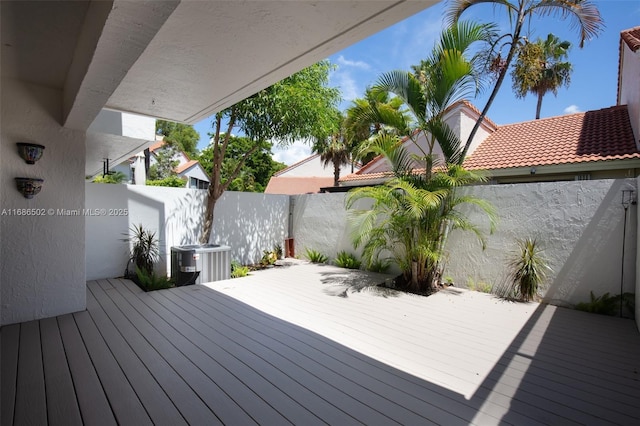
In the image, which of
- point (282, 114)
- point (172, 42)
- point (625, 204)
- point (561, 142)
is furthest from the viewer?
point (561, 142)

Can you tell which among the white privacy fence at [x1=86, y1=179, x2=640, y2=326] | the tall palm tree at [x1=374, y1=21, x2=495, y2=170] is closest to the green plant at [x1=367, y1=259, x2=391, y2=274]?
the white privacy fence at [x1=86, y1=179, x2=640, y2=326]

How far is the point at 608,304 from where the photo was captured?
4.43m

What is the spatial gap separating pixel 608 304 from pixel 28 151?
26.9 ft

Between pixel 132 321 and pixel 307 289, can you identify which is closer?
pixel 132 321

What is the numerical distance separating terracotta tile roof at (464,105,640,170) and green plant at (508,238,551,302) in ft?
11.3

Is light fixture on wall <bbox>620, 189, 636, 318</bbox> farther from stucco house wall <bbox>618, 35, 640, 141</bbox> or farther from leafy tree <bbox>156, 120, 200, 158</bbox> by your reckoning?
leafy tree <bbox>156, 120, 200, 158</bbox>

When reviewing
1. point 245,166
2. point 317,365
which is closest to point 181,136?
point 245,166

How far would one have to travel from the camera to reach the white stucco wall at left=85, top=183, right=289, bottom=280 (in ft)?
19.3

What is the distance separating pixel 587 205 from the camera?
4680 millimetres

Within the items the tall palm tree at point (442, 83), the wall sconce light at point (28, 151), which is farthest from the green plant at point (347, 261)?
the wall sconce light at point (28, 151)

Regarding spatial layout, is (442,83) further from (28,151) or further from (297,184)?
(297,184)

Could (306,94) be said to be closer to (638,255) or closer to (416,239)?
(416,239)

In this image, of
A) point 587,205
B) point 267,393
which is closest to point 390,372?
point 267,393

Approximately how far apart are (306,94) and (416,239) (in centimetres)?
388
